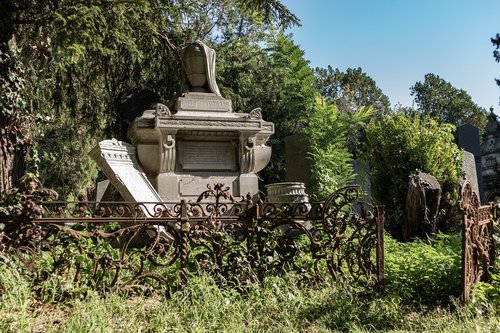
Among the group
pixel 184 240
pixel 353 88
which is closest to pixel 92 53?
pixel 184 240

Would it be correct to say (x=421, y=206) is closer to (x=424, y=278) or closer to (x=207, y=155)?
(x=424, y=278)

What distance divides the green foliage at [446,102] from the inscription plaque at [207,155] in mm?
42592

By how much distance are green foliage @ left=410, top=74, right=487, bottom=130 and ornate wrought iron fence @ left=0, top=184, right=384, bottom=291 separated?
4578cm

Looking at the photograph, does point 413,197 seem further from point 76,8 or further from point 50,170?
point 50,170

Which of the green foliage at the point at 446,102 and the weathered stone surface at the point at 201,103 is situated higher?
the green foliage at the point at 446,102

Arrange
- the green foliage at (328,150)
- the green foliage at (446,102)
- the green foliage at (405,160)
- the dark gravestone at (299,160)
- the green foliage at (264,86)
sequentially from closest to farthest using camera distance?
the green foliage at (405,160) < the green foliage at (328,150) < the dark gravestone at (299,160) < the green foliage at (264,86) < the green foliage at (446,102)

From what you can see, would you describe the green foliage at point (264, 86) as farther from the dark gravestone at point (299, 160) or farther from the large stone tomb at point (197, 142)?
the large stone tomb at point (197, 142)

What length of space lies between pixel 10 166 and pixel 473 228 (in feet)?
17.0

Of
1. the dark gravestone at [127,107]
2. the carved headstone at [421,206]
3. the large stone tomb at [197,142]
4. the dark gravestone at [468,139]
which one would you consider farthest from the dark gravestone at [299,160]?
the dark gravestone at [468,139]

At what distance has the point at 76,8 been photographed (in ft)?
19.6

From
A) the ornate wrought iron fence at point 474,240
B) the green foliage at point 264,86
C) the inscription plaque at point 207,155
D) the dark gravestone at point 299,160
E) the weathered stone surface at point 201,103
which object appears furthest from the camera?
the green foliage at point 264,86

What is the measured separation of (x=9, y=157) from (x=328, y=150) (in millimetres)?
6203

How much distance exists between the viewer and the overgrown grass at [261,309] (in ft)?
10.6

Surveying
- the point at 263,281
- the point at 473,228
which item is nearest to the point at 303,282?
the point at 263,281
